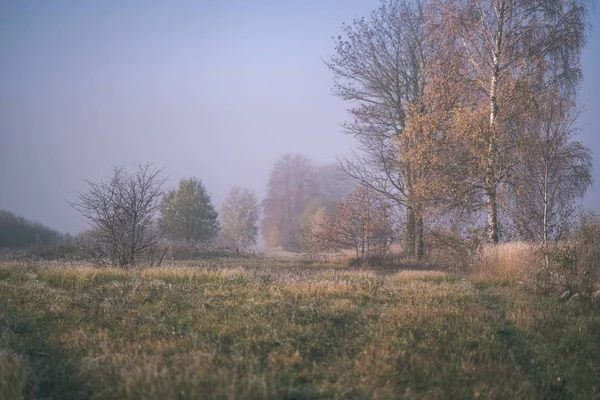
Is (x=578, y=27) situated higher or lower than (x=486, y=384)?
higher

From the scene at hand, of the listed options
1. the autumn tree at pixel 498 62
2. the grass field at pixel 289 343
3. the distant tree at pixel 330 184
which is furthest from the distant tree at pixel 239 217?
the grass field at pixel 289 343

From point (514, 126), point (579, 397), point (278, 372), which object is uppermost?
point (514, 126)

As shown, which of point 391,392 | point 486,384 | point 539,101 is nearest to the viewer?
point 391,392

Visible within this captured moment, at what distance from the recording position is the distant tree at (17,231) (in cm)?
3177

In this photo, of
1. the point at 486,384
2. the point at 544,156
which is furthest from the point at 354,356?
the point at 544,156

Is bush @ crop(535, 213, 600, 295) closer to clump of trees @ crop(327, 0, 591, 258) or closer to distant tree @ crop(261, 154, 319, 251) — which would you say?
clump of trees @ crop(327, 0, 591, 258)

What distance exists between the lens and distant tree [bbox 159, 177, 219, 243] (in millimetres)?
36188

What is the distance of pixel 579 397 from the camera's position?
4.75 metres

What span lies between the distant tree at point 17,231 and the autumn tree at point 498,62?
1113 inches

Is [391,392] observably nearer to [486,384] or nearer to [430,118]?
[486,384]

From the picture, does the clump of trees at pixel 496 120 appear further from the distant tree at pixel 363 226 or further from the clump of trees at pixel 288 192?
the clump of trees at pixel 288 192

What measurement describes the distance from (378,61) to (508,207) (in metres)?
9.90

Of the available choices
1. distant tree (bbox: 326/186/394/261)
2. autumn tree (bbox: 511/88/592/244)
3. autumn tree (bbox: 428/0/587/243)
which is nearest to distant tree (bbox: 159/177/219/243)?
distant tree (bbox: 326/186/394/261)

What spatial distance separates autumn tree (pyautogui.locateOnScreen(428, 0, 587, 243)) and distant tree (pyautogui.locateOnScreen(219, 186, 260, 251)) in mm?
33570
